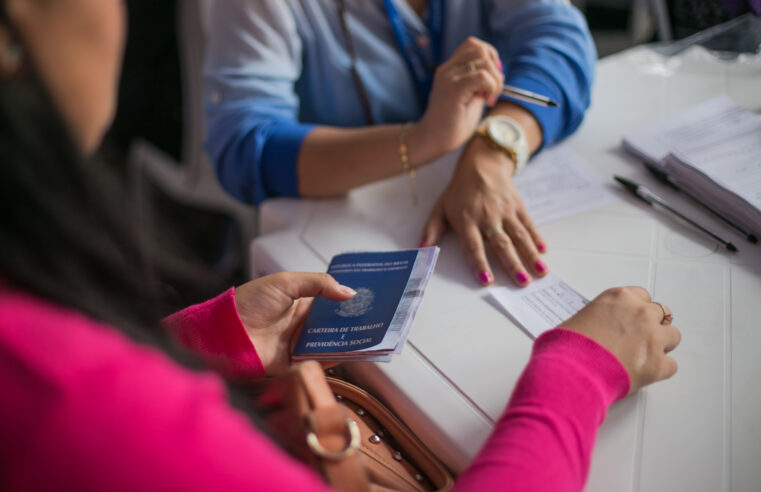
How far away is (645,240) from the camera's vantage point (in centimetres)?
100

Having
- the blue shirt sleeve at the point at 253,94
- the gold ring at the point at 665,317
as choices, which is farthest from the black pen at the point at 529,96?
the gold ring at the point at 665,317

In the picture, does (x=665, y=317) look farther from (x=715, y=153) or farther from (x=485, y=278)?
(x=715, y=153)

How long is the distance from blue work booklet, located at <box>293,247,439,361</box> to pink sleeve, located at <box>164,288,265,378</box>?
0.06 metres

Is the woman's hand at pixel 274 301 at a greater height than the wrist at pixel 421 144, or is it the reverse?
the wrist at pixel 421 144

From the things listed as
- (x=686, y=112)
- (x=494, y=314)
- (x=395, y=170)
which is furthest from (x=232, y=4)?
(x=686, y=112)

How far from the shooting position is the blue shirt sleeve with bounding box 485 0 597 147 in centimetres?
121

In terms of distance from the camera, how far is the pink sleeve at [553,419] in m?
0.62

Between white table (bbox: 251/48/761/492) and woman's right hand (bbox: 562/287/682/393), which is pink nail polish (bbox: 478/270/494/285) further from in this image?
woman's right hand (bbox: 562/287/682/393)

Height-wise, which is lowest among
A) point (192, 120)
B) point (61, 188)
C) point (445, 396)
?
point (192, 120)

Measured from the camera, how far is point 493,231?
100cm

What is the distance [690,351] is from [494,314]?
10.0 inches

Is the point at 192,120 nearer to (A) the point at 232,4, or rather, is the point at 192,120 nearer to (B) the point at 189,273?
(A) the point at 232,4

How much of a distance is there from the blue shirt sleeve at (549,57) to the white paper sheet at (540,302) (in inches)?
14.4

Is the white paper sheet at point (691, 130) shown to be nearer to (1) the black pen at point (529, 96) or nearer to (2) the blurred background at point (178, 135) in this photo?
(1) the black pen at point (529, 96)
